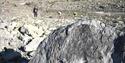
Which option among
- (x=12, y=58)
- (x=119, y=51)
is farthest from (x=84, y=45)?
(x=12, y=58)

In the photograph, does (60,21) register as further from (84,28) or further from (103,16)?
(84,28)

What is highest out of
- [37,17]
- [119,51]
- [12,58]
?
[119,51]

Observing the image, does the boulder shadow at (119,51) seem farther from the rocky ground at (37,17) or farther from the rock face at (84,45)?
the rocky ground at (37,17)

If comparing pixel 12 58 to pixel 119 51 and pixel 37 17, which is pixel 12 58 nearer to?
pixel 119 51

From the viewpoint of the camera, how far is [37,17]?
39.7 ft

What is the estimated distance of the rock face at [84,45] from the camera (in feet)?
18.1

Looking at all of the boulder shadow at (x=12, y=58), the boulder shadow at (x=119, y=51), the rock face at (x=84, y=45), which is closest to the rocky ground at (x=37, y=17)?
the boulder shadow at (x=12, y=58)

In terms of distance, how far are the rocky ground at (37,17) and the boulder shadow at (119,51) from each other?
8.82 ft

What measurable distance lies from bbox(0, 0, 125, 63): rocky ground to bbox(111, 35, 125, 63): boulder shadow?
106 inches

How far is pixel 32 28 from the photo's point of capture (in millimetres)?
9336

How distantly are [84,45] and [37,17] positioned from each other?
6.58 m

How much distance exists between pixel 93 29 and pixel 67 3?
8.28m

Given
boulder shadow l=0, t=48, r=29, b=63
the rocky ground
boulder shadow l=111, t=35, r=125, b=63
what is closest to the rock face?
boulder shadow l=111, t=35, r=125, b=63

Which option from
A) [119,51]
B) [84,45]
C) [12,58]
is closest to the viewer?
[119,51]
